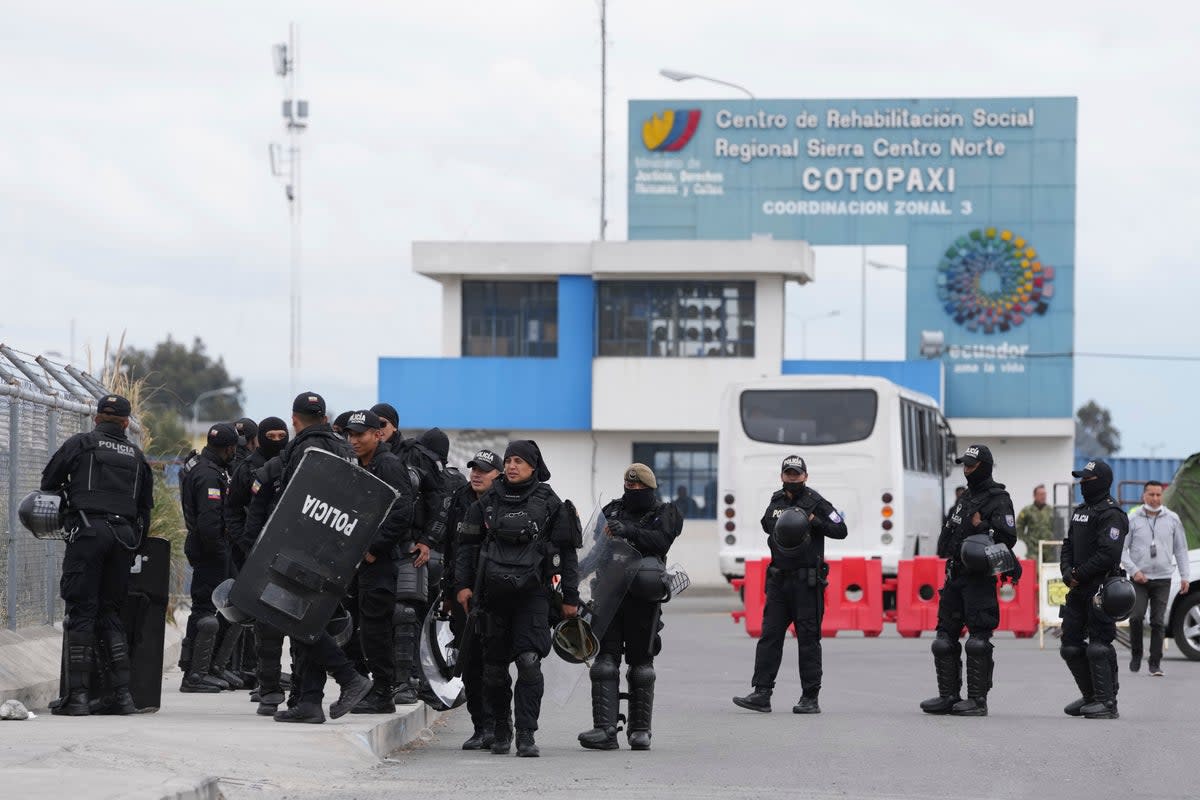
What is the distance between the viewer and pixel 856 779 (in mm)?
10617

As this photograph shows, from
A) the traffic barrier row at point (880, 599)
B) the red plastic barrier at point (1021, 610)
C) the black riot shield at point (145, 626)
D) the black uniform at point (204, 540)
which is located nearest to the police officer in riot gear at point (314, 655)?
the black riot shield at point (145, 626)

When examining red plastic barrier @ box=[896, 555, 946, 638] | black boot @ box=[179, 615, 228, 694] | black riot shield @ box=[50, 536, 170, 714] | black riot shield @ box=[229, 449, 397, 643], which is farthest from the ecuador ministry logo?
black riot shield @ box=[229, 449, 397, 643]

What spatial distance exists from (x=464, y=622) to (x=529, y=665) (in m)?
0.72

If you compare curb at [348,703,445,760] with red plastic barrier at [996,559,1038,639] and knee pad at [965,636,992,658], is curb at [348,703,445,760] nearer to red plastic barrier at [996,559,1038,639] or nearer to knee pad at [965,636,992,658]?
knee pad at [965,636,992,658]

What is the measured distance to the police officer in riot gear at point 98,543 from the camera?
1181cm

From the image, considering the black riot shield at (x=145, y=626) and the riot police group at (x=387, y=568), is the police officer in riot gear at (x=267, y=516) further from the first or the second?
the black riot shield at (x=145, y=626)

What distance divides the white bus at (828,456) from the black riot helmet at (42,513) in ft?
56.2

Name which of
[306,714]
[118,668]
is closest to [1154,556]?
[306,714]

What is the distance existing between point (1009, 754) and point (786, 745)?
1.35 m

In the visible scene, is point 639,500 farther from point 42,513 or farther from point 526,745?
point 42,513

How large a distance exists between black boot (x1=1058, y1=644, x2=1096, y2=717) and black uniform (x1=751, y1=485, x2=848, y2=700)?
176 centimetres

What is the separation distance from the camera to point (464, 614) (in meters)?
11.9

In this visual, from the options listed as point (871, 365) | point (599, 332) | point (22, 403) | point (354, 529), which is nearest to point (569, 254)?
point (599, 332)

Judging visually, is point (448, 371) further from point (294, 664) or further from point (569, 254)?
point (294, 664)
